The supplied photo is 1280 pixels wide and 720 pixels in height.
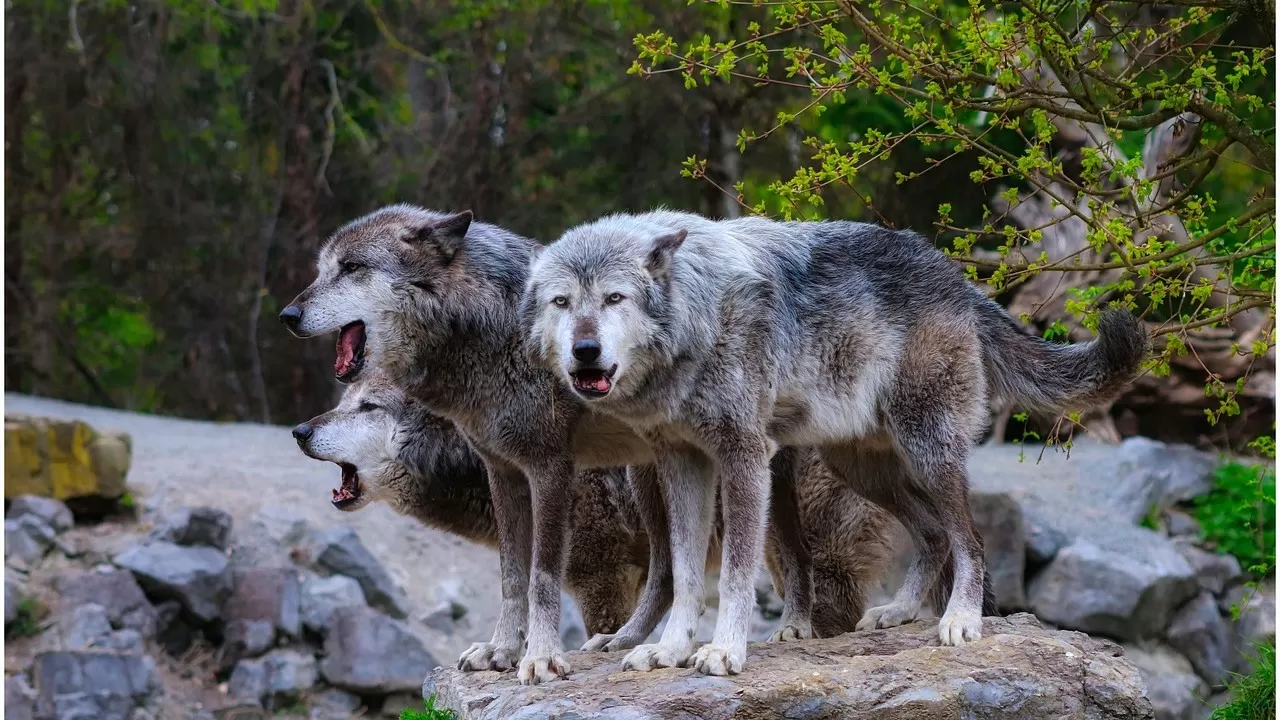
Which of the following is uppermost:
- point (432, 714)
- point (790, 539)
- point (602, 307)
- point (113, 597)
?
point (602, 307)

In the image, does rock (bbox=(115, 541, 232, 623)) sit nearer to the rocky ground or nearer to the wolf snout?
the rocky ground

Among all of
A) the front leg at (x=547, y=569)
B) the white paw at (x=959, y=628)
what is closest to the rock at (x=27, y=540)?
the front leg at (x=547, y=569)

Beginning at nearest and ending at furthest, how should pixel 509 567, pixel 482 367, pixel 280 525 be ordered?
pixel 482 367
pixel 509 567
pixel 280 525

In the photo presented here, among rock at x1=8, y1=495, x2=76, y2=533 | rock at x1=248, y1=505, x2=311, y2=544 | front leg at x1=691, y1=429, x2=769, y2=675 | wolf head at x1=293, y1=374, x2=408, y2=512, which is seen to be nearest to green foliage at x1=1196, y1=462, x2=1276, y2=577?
wolf head at x1=293, y1=374, x2=408, y2=512

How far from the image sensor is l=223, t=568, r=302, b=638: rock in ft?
37.9

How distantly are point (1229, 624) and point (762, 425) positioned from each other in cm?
856

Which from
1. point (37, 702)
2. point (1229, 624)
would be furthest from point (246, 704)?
point (1229, 624)

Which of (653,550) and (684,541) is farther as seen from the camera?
(653,550)

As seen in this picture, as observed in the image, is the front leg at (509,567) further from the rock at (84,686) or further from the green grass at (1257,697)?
the rock at (84,686)

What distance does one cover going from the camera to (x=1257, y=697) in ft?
20.6

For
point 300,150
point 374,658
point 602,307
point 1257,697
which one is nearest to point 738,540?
Result: point 602,307

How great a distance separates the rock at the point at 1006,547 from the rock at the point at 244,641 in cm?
618

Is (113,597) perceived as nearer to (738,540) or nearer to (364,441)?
(364,441)

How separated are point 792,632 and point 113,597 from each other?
24.1ft
